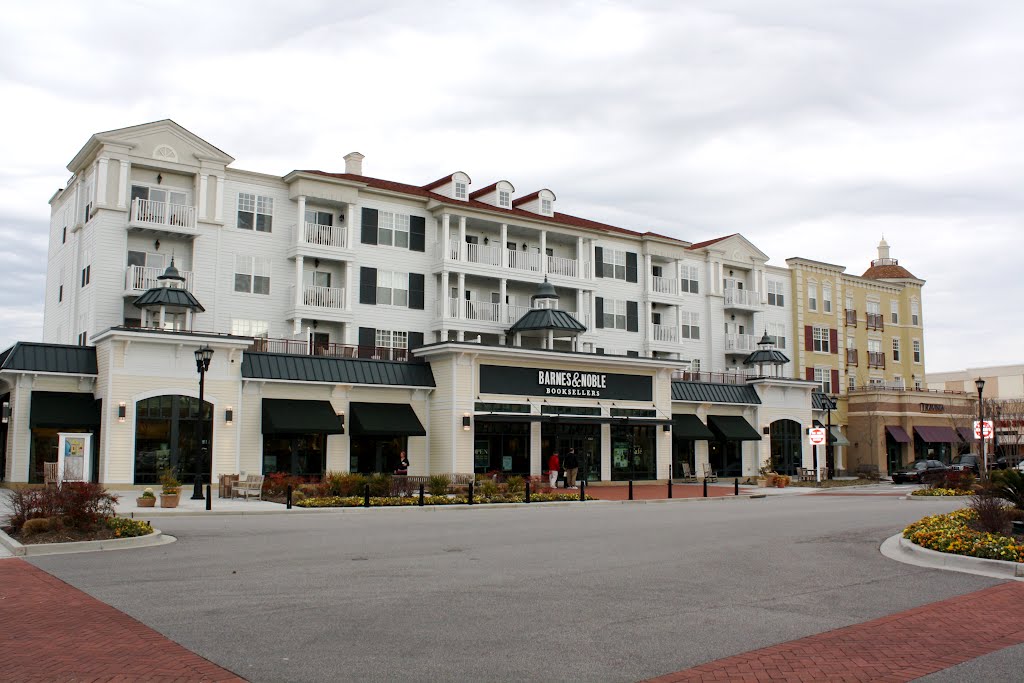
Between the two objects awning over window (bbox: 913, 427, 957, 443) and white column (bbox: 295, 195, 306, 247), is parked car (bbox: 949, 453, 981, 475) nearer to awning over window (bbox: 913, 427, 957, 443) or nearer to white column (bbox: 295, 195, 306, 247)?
awning over window (bbox: 913, 427, 957, 443)

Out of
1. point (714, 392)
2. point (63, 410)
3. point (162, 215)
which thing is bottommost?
point (63, 410)

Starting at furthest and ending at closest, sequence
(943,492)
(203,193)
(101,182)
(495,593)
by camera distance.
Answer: (203,193) < (101,182) < (943,492) < (495,593)

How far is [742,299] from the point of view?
59.2 metres

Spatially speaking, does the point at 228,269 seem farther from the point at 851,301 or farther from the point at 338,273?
the point at 851,301

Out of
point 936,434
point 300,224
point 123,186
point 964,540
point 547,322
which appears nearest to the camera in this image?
point 964,540

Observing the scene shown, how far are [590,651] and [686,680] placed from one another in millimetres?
1213

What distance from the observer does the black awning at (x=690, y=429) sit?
158 ft

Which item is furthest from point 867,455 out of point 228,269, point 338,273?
point 228,269

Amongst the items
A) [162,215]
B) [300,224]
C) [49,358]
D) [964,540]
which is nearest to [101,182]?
[162,215]

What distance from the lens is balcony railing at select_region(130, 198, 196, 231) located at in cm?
3797

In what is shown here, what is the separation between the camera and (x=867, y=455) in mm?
62500

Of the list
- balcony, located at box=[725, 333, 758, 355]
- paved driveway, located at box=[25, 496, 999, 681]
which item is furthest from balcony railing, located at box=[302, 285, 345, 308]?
balcony, located at box=[725, 333, 758, 355]

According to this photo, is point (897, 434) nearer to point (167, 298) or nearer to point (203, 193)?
point (203, 193)

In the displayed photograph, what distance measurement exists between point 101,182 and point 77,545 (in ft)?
84.3
